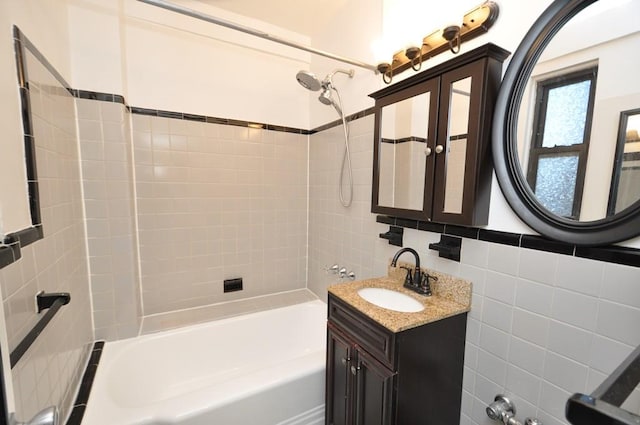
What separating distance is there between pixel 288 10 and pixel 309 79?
2.54 ft

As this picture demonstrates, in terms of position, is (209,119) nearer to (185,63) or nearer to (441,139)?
(185,63)

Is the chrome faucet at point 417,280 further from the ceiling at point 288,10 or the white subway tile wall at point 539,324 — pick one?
the ceiling at point 288,10

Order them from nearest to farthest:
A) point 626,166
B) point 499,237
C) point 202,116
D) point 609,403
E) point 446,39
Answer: point 609,403 → point 626,166 → point 499,237 → point 446,39 → point 202,116

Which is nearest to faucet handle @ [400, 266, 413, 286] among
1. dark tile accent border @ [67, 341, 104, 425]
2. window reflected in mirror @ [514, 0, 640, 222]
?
window reflected in mirror @ [514, 0, 640, 222]

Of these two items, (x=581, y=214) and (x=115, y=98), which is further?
A: (x=115, y=98)

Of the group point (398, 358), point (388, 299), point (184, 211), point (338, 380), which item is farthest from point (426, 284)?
point (184, 211)

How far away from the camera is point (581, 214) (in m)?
0.82

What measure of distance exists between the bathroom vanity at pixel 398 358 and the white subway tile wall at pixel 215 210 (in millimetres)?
1177

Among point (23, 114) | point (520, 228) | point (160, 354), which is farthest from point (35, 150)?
point (520, 228)

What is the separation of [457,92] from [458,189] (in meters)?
0.40

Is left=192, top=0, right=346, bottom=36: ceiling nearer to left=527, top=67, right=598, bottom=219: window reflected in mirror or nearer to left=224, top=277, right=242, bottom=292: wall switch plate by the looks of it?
left=527, top=67, right=598, bottom=219: window reflected in mirror

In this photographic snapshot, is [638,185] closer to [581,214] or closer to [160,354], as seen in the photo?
[581,214]

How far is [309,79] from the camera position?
1.63 metres

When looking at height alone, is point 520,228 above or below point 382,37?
below
